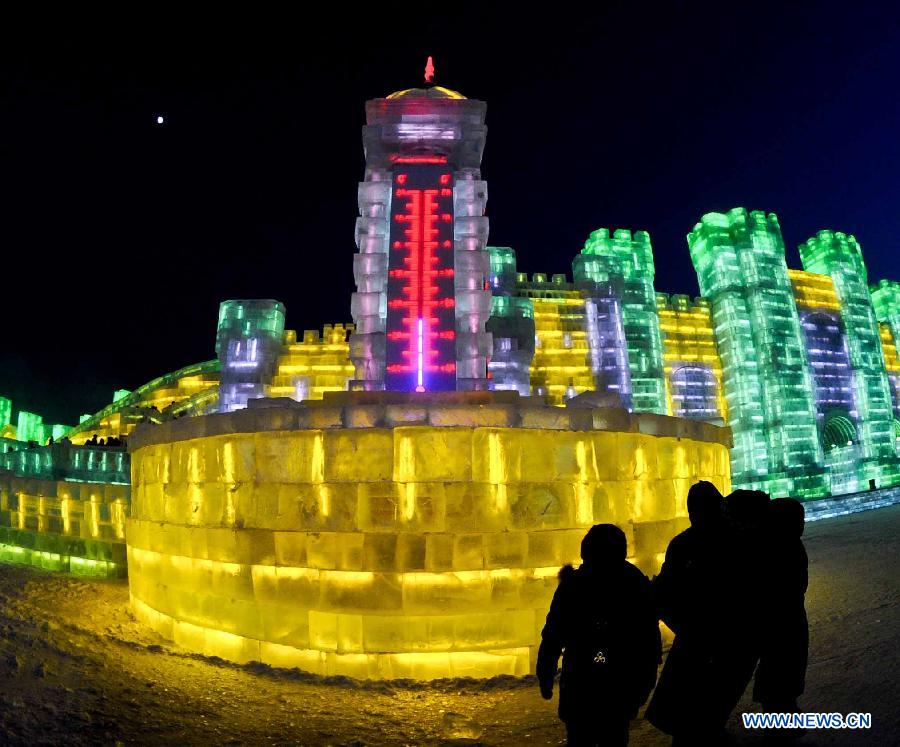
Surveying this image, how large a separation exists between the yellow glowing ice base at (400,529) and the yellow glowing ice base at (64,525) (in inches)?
196

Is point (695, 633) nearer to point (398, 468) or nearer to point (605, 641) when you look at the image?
point (605, 641)

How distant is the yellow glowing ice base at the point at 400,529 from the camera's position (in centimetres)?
566

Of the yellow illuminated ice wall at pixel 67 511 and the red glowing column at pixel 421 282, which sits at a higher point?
the red glowing column at pixel 421 282

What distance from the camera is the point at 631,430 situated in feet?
21.1

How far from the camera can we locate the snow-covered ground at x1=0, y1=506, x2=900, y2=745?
438 cm

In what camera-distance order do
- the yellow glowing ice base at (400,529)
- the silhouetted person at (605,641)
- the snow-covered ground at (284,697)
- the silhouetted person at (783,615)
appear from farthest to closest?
the yellow glowing ice base at (400,529)
the snow-covered ground at (284,697)
the silhouetted person at (783,615)
the silhouetted person at (605,641)

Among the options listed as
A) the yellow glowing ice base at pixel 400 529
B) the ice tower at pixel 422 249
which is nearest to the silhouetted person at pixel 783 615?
the yellow glowing ice base at pixel 400 529

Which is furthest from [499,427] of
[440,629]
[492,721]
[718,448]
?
[718,448]

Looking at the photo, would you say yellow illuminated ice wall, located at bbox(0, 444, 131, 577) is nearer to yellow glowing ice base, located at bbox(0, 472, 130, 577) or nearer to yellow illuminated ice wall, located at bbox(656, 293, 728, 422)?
yellow glowing ice base, located at bbox(0, 472, 130, 577)

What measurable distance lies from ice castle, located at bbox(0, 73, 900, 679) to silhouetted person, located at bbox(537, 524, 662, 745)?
283cm

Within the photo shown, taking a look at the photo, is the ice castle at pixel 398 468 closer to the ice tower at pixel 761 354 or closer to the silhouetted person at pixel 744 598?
the ice tower at pixel 761 354

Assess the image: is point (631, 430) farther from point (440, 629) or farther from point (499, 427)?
point (440, 629)

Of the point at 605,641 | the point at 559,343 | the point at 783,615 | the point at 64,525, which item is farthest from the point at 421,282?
the point at 605,641

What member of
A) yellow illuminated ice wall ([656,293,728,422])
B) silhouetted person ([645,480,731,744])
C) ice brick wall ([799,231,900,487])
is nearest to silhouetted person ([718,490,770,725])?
silhouetted person ([645,480,731,744])
